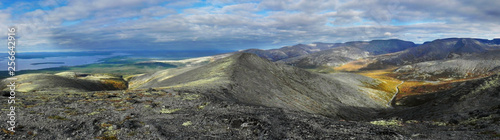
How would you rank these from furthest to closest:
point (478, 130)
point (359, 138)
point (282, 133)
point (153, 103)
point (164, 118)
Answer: point (153, 103) → point (164, 118) → point (478, 130) → point (282, 133) → point (359, 138)

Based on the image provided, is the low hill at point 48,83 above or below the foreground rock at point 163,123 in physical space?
below

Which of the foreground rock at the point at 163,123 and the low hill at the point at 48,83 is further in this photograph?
the low hill at the point at 48,83

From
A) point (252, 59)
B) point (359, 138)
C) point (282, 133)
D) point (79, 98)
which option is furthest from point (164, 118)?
point (252, 59)

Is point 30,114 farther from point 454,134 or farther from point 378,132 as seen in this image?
point 454,134

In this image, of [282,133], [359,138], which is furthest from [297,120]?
[359,138]

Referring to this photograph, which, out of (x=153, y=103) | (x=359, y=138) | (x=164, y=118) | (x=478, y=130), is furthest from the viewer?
(x=153, y=103)

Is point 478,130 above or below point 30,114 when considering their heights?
below

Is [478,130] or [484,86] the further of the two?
[484,86]

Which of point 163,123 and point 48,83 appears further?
point 48,83

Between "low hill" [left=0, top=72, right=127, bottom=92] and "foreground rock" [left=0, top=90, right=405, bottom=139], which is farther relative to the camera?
"low hill" [left=0, top=72, right=127, bottom=92]

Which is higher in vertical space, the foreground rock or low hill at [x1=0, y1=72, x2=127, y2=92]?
the foreground rock

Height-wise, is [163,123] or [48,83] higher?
[163,123]
